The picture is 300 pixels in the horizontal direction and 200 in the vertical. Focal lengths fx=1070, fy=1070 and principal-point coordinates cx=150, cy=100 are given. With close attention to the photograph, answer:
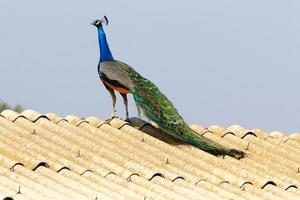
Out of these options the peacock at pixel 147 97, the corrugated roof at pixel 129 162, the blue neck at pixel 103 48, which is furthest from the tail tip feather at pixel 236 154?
the blue neck at pixel 103 48

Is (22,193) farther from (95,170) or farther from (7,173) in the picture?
(95,170)

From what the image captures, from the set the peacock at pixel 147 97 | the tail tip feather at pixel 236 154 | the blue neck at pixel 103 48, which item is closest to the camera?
the tail tip feather at pixel 236 154

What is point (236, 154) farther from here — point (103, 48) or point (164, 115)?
point (103, 48)

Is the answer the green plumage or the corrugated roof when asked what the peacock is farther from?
the corrugated roof

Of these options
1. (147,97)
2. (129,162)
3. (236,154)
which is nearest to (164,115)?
(147,97)

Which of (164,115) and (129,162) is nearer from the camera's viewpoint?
(129,162)

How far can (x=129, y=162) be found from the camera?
1027 centimetres

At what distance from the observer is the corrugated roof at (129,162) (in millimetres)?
9070

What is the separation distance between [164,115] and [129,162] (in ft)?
6.00

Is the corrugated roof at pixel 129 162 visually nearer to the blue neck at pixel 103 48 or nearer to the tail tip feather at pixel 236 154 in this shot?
the tail tip feather at pixel 236 154

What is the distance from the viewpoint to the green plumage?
37.7 ft

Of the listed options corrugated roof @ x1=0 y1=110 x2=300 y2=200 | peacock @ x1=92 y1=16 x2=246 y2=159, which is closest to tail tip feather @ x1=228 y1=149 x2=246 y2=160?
peacock @ x1=92 y1=16 x2=246 y2=159

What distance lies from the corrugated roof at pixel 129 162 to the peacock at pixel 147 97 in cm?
13

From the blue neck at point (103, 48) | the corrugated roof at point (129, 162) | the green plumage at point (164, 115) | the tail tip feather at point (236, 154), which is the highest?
the blue neck at point (103, 48)
